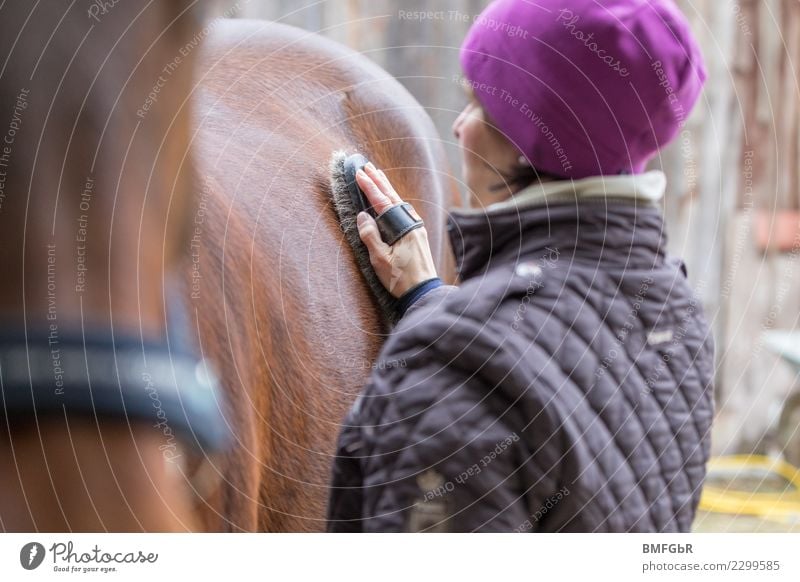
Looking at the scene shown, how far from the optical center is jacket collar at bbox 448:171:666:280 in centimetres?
44

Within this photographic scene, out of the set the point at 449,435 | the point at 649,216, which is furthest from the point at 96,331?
the point at 649,216

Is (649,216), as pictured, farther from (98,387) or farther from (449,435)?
(98,387)

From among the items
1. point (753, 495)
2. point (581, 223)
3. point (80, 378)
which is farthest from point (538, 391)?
point (753, 495)

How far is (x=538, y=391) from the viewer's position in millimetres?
402

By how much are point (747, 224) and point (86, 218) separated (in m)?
0.97

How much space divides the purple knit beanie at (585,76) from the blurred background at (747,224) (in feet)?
0.90

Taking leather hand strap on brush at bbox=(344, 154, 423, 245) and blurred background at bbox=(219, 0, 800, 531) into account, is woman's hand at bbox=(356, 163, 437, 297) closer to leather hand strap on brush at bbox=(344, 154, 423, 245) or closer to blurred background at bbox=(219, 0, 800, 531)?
leather hand strap on brush at bbox=(344, 154, 423, 245)

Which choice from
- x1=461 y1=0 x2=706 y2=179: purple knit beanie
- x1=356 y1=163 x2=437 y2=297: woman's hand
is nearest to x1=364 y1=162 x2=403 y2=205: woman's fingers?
x1=356 y1=163 x2=437 y2=297: woman's hand

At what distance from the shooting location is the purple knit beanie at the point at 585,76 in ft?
1.42

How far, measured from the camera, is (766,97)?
1.05 meters

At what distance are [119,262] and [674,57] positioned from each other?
303 millimetres

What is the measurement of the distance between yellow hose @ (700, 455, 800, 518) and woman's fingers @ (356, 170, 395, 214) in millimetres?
449
